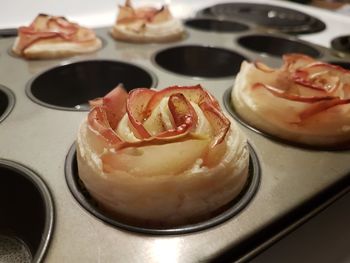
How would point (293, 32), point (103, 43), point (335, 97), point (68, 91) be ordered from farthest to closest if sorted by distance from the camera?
1. point (293, 32)
2. point (103, 43)
3. point (68, 91)
4. point (335, 97)

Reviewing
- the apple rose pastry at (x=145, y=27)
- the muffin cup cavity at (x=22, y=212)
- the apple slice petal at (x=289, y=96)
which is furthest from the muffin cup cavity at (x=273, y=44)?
the muffin cup cavity at (x=22, y=212)

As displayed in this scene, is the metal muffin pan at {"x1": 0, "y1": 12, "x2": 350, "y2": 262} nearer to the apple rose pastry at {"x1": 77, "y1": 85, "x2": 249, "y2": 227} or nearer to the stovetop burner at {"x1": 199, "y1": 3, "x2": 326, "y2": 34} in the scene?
the apple rose pastry at {"x1": 77, "y1": 85, "x2": 249, "y2": 227}

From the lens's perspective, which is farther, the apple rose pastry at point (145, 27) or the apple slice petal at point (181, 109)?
the apple rose pastry at point (145, 27)

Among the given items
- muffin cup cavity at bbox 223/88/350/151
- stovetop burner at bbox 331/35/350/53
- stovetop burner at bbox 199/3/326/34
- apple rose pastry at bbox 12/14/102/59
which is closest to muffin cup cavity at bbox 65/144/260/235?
muffin cup cavity at bbox 223/88/350/151

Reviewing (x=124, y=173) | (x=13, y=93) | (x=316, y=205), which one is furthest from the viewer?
(x=13, y=93)

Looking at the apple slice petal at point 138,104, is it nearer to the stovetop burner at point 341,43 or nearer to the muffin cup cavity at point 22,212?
the muffin cup cavity at point 22,212

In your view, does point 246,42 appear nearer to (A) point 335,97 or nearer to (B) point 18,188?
(A) point 335,97

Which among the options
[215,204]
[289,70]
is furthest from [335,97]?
[215,204]
